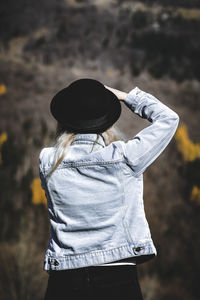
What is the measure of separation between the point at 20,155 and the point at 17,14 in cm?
814

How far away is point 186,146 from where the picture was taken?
26.0ft

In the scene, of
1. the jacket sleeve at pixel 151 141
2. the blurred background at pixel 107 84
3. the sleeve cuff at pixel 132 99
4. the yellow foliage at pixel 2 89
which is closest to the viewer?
the jacket sleeve at pixel 151 141

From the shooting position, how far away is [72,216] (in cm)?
114

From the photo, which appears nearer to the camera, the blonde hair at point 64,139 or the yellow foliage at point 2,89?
the blonde hair at point 64,139

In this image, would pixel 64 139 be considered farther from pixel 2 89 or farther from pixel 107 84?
pixel 2 89

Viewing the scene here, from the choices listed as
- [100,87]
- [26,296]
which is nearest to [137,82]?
[26,296]

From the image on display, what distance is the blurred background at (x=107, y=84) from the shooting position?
213 inches

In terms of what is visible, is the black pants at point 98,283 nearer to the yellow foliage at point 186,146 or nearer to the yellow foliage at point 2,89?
the yellow foliage at point 186,146

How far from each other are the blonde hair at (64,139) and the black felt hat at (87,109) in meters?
0.03

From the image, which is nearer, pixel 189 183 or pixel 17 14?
pixel 189 183

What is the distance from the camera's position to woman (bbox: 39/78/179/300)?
110 centimetres

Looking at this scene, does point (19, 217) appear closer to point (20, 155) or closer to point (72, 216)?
point (20, 155)

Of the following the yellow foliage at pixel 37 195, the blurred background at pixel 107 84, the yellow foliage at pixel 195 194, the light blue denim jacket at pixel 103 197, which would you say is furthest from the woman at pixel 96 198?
the yellow foliage at pixel 195 194

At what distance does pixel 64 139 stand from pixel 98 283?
54 centimetres
